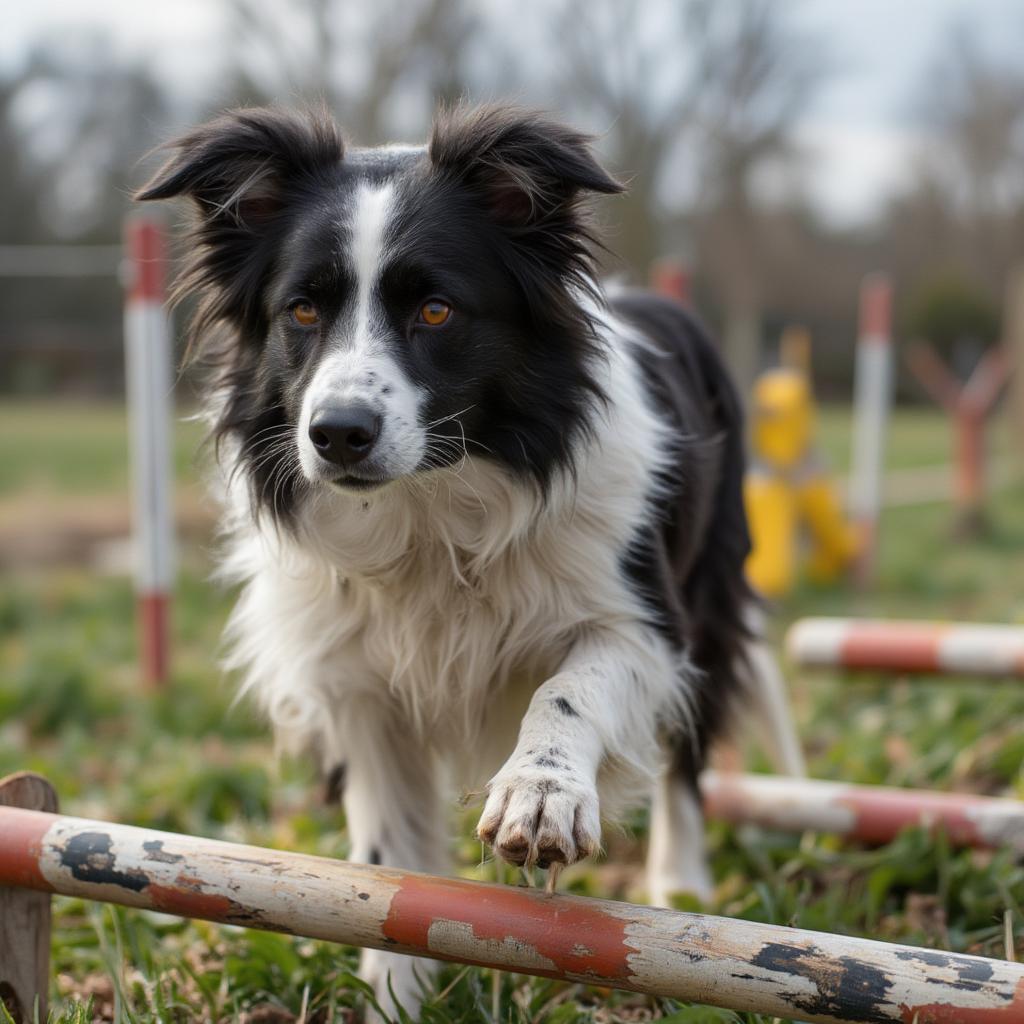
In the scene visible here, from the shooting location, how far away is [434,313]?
261 cm

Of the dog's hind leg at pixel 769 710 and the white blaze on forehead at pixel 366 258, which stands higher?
the white blaze on forehead at pixel 366 258

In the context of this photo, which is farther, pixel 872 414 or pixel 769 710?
pixel 872 414

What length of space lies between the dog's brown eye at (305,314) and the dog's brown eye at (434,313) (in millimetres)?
234

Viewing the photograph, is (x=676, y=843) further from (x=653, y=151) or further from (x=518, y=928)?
(x=653, y=151)

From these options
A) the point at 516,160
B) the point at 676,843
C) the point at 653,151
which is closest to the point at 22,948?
the point at 676,843

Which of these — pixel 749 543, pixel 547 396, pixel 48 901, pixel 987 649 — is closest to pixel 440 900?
pixel 48 901

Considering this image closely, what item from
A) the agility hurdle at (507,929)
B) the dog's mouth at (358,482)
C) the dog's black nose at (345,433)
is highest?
the dog's black nose at (345,433)

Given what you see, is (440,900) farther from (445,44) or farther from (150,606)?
(445,44)

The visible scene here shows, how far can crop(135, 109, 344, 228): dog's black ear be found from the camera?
272 centimetres

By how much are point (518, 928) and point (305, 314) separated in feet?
4.48

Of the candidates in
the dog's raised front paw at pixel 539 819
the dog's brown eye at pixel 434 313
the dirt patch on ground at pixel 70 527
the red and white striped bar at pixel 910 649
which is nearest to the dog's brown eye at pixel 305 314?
the dog's brown eye at pixel 434 313

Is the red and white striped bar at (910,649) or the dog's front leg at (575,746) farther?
the red and white striped bar at (910,649)

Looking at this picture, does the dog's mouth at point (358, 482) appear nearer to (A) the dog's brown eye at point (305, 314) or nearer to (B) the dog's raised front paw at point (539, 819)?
(A) the dog's brown eye at point (305, 314)

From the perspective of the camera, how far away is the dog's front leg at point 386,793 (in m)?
2.96
